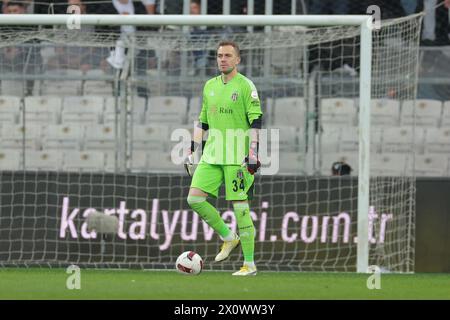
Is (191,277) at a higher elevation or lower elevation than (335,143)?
lower

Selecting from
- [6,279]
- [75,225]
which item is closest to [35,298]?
[6,279]

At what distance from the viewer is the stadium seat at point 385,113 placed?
14.2 m

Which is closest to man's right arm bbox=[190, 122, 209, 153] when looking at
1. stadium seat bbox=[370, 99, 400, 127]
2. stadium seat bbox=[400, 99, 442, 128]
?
stadium seat bbox=[370, 99, 400, 127]

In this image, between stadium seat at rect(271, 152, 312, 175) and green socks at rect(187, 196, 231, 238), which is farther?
stadium seat at rect(271, 152, 312, 175)

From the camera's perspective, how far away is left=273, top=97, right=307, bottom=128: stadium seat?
45.9 feet

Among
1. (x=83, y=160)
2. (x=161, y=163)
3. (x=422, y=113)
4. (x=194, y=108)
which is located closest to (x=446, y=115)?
(x=422, y=113)

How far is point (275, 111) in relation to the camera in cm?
1404

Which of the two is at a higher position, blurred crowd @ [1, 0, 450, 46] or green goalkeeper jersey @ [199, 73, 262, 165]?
blurred crowd @ [1, 0, 450, 46]

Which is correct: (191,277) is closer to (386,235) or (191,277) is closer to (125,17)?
(125,17)

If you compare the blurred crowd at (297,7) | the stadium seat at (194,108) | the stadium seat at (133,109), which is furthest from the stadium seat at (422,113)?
the stadium seat at (133,109)

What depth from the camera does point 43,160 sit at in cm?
1385

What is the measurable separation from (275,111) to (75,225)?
2.71 m

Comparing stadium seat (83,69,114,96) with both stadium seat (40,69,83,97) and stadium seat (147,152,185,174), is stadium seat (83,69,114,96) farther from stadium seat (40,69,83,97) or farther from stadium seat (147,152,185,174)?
stadium seat (147,152,185,174)

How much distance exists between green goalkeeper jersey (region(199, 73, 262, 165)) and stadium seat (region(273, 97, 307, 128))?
12.2 ft
